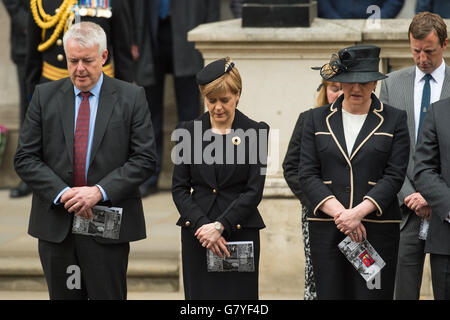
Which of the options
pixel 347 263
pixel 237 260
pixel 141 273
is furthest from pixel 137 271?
pixel 347 263

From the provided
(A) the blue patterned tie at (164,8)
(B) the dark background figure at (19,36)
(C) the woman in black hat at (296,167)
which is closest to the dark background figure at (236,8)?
(A) the blue patterned tie at (164,8)

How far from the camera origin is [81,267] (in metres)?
5.05

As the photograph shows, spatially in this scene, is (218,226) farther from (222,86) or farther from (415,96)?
(415,96)

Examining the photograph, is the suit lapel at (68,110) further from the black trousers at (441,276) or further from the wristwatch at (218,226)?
the black trousers at (441,276)

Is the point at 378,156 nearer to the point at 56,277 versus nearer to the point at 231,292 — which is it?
the point at 231,292

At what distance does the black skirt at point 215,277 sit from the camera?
505 cm

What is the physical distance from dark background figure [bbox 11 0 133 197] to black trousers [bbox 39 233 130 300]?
2.11 meters

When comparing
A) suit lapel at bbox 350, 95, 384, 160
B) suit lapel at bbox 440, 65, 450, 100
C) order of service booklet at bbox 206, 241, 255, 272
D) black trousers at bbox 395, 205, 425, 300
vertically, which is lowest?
black trousers at bbox 395, 205, 425, 300

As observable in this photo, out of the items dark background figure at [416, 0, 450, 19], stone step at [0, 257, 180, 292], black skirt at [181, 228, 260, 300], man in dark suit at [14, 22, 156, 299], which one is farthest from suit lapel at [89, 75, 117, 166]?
dark background figure at [416, 0, 450, 19]

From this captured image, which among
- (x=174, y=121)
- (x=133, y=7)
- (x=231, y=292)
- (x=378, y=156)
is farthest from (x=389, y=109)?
(x=174, y=121)

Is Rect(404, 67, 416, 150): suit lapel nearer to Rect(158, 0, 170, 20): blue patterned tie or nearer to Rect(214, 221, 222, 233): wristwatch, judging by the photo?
Rect(214, 221, 222, 233): wristwatch

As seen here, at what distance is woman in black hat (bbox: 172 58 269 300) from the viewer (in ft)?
16.3

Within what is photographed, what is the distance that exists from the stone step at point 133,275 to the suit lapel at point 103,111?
191 cm

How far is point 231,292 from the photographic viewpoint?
16.6 ft
